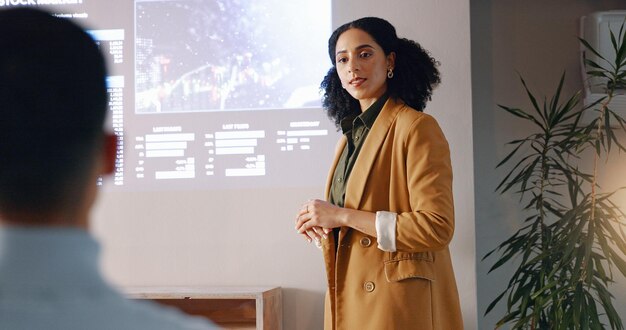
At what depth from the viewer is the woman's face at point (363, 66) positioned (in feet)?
6.64

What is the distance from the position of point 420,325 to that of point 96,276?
64.1 inches

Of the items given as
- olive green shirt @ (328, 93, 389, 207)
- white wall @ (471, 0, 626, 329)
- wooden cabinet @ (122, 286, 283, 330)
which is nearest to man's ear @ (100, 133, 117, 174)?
olive green shirt @ (328, 93, 389, 207)

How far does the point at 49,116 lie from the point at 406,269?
1579 millimetres

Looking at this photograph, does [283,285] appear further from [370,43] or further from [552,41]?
[552,41]

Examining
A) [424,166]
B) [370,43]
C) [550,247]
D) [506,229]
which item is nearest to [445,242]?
[424,166]

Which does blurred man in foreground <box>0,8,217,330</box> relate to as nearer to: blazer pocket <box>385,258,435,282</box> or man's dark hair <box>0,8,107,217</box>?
man's dark hair <box>0,8,107,217</box>

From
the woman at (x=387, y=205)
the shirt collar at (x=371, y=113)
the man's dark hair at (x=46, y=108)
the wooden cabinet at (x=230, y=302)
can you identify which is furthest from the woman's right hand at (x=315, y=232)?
the man's dark hair at (x=46, y=108)

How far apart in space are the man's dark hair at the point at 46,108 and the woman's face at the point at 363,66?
1669 millimetres

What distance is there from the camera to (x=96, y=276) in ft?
1.08

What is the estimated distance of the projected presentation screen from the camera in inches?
124

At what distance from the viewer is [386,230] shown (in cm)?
182

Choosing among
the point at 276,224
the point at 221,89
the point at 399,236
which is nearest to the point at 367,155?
the point at 399,236

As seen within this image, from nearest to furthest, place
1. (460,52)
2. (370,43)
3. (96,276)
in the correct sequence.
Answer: (96,276)
(370,43)
(460,52)

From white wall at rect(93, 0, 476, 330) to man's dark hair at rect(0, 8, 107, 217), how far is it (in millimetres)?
2753
